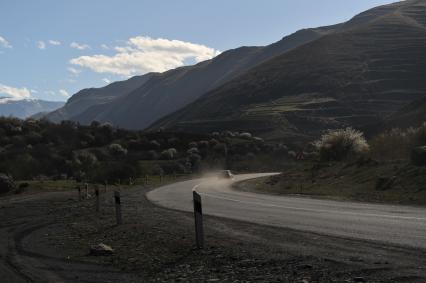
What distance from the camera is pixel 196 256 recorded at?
984cm

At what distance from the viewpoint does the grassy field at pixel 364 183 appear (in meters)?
21.9

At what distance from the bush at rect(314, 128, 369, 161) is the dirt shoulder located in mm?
24384

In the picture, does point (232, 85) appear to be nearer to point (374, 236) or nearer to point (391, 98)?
point (391, 98)

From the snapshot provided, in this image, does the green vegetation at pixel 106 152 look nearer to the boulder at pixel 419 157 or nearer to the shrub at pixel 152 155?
the shrub at pixel 152 155

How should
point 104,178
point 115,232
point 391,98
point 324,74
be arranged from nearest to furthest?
1. point 115,232
2. point 104,178
3. point 391,98
4. point 324,74

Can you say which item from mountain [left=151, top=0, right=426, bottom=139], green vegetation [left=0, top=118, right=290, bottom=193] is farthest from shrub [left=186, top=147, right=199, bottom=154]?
mountain [left=151, top=0, right=426, bottom=139]

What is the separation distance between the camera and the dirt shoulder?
7.80 metres

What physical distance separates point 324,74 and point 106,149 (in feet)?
338

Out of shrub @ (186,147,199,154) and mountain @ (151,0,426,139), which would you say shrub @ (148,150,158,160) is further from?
mountain @ (151,0,426,139)

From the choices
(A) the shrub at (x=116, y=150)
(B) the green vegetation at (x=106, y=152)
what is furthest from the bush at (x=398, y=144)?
(A) the shrub at (x=116, y=150)

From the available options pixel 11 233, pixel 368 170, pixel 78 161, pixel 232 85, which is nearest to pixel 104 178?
pixel 78 161

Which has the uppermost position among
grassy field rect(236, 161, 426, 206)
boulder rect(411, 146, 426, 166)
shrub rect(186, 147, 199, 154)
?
shrub rect(186, 147, 199, 154)

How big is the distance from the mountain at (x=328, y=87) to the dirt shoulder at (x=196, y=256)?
9450cm

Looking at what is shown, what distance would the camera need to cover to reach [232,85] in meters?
195
